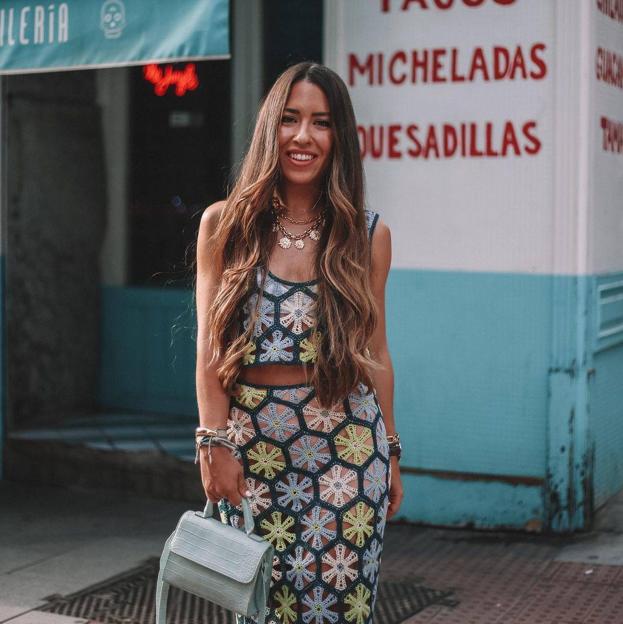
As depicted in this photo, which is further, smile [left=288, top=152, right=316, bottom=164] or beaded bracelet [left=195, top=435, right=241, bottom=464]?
smile [left=288, top=152, right=316, bottom=164]

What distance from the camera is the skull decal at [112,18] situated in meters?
6.22

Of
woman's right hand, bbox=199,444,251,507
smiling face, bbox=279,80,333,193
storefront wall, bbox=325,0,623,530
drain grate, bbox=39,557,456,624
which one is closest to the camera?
woman's right hand, bbox=199,444,251,507

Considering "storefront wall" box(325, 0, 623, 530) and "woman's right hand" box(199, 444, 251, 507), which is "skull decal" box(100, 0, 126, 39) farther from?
"woman's right hand" box(199, 444, 251, 507)

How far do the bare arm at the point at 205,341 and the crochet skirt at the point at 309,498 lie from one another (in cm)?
6

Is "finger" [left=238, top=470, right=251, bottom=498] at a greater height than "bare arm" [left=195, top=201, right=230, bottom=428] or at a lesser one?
lesser

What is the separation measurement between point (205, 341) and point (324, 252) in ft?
1.34

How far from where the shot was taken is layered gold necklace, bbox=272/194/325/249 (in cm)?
334

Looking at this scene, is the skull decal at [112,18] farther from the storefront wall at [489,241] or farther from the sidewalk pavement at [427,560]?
the sidewalk pavement at [427,560]

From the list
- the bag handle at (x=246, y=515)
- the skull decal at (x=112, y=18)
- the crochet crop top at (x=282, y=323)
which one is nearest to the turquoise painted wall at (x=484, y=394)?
the skull decal at (x=112, y=18)

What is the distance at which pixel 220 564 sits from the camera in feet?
10.1

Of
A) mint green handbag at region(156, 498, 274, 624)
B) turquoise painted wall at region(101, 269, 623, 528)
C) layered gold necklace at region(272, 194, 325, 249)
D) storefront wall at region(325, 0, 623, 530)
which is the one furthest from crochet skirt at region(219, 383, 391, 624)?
storefront wall at region(325, 0, 623, 530)

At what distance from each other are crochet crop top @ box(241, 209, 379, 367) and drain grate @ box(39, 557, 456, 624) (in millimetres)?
1981

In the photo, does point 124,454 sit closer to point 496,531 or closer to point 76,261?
point 76,261

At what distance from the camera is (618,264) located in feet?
21.3
